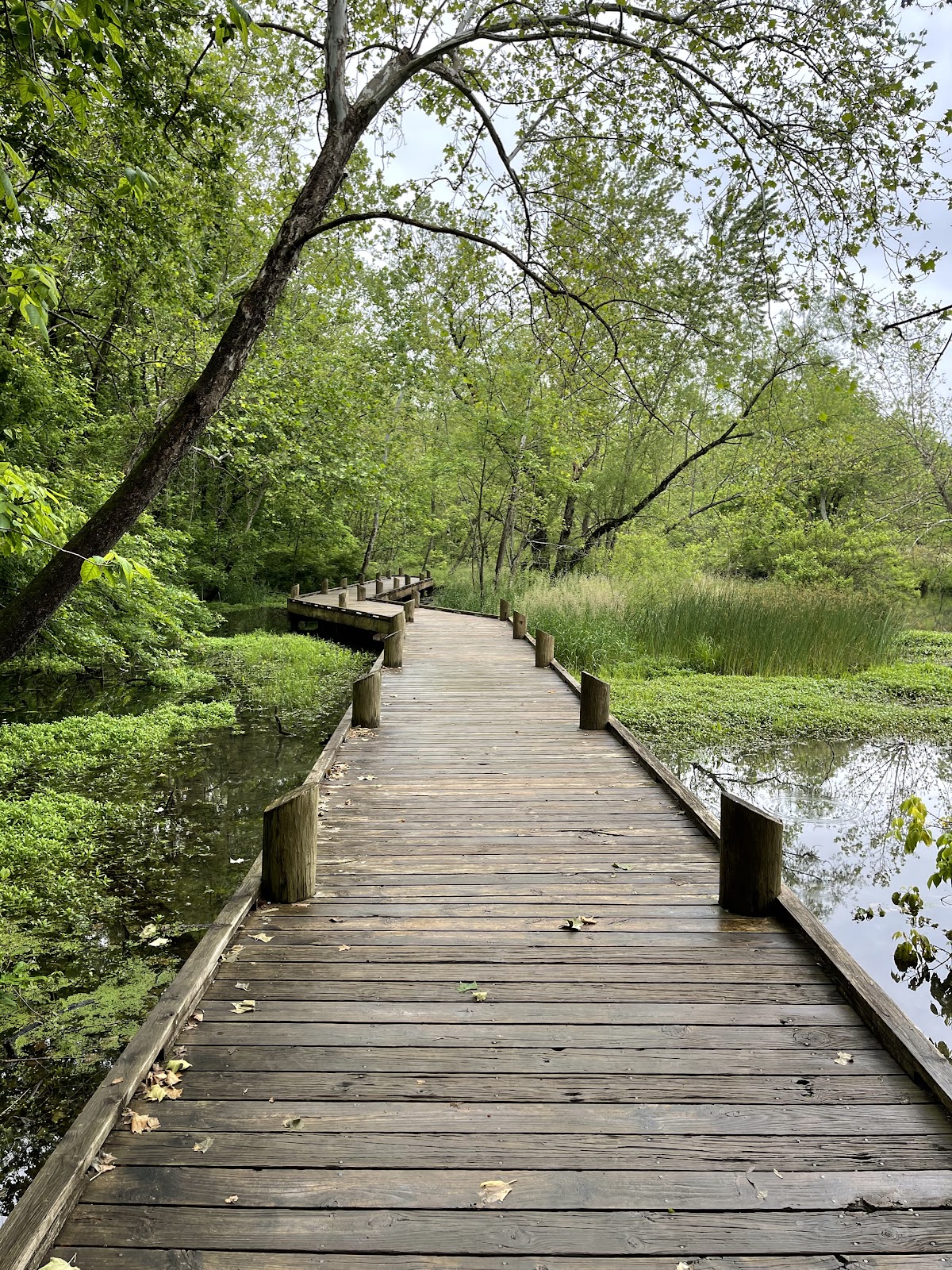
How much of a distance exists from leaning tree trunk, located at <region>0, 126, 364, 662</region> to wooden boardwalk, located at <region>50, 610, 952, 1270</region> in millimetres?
2637

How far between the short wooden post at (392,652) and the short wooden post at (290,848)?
23.0ft

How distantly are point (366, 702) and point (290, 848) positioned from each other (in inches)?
141

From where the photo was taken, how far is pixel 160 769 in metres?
7.61

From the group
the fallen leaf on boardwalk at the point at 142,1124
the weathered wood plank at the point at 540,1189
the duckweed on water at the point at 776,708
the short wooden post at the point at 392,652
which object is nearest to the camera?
the weathered wood plank at the point at 540,1189

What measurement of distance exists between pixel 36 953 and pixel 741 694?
31.7ft

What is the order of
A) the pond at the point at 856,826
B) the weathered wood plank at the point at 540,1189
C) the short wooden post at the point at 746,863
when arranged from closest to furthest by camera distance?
the weathered wood plank at the point at 540,1189
the short wooden post at the point at 746,863
the pond at the point at 856,826

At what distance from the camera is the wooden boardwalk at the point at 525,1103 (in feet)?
5.66

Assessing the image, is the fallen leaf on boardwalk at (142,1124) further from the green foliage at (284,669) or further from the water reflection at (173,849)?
the green foliage at (284,669)

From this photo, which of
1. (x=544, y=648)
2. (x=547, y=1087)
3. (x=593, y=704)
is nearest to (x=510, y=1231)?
(x=547, y=1087)

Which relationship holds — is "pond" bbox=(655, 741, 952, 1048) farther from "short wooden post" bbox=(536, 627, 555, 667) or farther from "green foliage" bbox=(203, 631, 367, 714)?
"green foliage" bbox=(203, 631, 367, 714)

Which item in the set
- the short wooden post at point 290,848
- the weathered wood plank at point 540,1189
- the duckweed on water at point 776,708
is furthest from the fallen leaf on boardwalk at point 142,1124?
the duckweed on water at point 776,708

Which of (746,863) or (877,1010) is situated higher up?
(746,863)

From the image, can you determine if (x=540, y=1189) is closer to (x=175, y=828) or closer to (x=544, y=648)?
(x=175, y=828)

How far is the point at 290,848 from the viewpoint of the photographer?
3.48m
